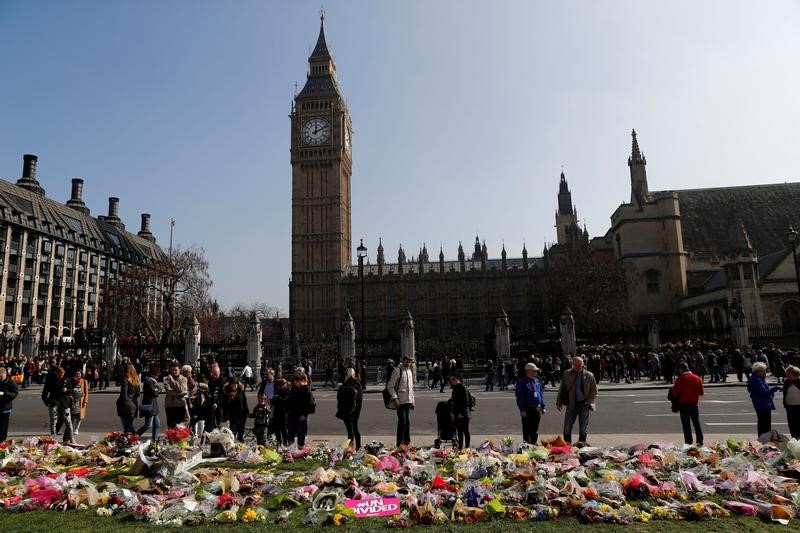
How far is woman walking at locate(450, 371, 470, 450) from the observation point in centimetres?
947

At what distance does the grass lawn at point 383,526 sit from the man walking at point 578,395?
3755 millimetres

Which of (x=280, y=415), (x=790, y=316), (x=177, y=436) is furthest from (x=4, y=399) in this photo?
(x=790, y=316)

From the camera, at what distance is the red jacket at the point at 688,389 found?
9.45 m

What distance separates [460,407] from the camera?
31.3 feet

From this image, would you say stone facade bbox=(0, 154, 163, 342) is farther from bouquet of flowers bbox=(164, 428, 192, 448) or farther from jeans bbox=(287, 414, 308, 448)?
bouquet of flowers bbox=(164, 428, 192, 448)

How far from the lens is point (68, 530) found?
18.1ft

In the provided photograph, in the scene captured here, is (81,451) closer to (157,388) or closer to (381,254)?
(157,388)

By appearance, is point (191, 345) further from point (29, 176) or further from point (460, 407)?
point (29, 176)

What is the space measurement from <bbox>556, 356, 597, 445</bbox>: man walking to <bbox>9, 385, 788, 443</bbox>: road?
1228 mm

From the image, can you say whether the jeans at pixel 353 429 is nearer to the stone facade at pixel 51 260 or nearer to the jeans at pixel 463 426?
the jeans at pixel 463 426

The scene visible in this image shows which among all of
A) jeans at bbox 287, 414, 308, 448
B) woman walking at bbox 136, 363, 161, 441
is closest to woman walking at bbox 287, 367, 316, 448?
jeans at bbox 287, 414, 308, 448

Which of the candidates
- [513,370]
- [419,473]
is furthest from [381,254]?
[419,473]

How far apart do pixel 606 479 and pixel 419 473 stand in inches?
94.8

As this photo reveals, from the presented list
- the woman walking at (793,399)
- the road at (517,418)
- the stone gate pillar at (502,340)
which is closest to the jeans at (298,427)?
the road at (517,418)
